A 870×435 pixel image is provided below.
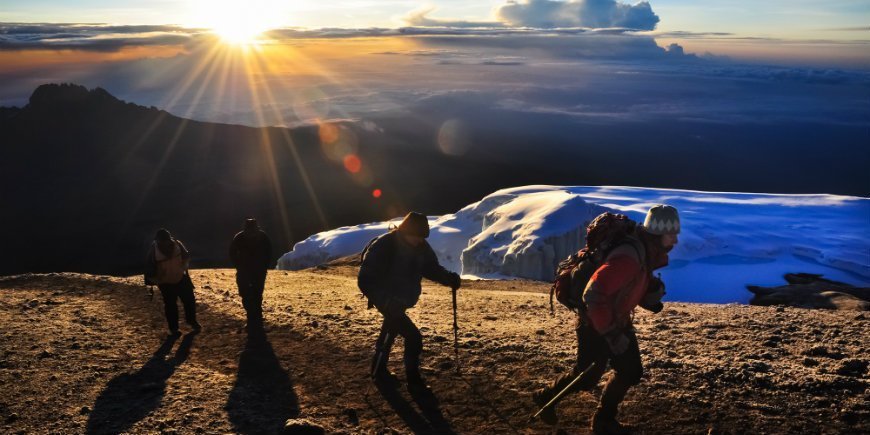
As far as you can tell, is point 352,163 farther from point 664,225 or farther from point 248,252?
point 664,225

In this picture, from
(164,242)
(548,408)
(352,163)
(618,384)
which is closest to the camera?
(618,384)

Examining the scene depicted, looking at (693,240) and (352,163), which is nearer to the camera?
(693,240)

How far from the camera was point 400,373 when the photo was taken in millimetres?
7699

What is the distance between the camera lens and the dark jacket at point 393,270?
649 centimetres

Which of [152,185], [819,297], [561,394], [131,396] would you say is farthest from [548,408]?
[152,185]

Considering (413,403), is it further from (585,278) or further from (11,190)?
(11,190)

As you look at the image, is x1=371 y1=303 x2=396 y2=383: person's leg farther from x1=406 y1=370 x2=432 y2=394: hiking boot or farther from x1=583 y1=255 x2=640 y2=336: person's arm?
x1=583 y1=255 x2=640 y2=336: person's arm

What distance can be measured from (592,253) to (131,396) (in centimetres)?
539

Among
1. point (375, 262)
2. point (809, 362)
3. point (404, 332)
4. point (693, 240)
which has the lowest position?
point (693, 240)

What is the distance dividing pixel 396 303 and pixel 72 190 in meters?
162

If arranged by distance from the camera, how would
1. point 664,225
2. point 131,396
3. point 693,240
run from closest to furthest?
1. point 664,225
2. point 131,396
3. point 693,240

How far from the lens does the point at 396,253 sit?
6562 millimetres

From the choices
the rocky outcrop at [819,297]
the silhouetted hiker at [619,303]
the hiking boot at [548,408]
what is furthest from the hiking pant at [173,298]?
the rocky outcrop at [819,297]

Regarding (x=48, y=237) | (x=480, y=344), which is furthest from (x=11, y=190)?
(x=480, y=344)
